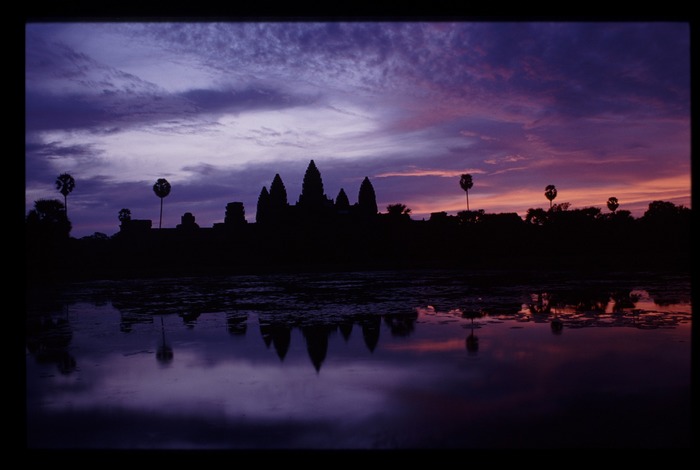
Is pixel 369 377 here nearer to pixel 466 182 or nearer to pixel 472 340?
pixel 472 340

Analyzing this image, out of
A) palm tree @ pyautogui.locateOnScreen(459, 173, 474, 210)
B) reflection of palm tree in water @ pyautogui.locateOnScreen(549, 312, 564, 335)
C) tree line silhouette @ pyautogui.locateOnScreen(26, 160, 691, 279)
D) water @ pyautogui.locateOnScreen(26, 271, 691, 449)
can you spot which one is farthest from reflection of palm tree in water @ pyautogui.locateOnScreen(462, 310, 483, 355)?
palm tree @ pyautogui.locateOnScreen(459, 173, 474, 210)

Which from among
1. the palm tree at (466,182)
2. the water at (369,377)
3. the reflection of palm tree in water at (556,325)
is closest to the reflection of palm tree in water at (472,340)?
the water at (369,377)

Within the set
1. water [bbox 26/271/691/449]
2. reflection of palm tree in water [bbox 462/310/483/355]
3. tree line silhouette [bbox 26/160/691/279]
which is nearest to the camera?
water [bbox 26/271/691/449]

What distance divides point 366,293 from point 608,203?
362 ft

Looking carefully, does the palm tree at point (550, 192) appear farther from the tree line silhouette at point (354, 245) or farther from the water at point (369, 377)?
the water at point (369, 377)

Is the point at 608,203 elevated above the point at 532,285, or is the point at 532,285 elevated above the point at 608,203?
the point at 608,203

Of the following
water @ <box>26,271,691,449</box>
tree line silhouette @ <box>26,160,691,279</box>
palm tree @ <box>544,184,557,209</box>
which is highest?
palm tree @ <box>544,184,557,209</box>

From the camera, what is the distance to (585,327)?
31.6 feet

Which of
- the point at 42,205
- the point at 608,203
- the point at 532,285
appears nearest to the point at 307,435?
the point at 532,285

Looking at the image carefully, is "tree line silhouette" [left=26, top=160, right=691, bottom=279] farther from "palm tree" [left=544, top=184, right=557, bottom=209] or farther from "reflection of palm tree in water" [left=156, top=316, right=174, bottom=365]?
"palm tree" [left=544, top=184, right=557, bottom=209]

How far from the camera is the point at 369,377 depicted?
6.59 m

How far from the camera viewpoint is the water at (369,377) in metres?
4.62

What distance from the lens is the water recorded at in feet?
15.2

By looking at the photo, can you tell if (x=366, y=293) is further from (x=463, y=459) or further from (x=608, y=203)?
(x=608, y=203)
